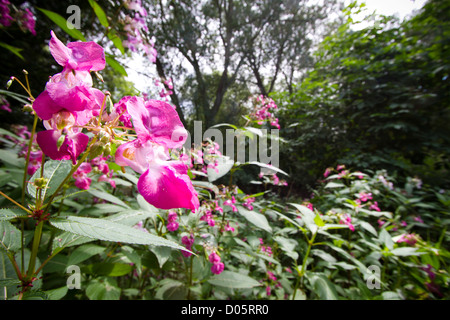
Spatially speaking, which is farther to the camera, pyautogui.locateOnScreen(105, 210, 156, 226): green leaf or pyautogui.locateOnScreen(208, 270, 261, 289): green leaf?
pyautogui.locateOnScreen(208, 270, 261, 289): green leaf

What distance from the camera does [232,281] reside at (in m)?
1.09

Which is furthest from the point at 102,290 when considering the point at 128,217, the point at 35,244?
the point at 35,244

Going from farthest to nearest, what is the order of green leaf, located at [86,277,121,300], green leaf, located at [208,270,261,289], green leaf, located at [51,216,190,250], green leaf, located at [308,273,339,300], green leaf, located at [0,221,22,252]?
green leaf, located at [308,273,339,300] < green leaf, located at [208,270,261,289] < green leaf, located at [86,277,121,300] < green leaf, located at [0,221,22,252] < green leaf, located at [51,216,190,250]

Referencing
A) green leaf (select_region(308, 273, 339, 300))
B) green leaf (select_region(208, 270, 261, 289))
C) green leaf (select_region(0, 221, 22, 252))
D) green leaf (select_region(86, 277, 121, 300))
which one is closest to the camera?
green leaf (select_region(0, 221, 22, 252))

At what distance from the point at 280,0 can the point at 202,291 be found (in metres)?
9.39

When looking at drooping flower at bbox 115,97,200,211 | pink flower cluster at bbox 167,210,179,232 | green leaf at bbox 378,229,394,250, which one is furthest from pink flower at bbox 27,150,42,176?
green leaf at bbox 378,229,394,250

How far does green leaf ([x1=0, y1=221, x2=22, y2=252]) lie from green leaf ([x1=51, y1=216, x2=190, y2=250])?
191 mm

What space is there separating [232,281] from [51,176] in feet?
3.34

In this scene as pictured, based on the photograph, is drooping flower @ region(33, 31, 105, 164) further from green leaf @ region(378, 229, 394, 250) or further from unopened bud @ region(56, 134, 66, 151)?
green leaf @ region(378, 229, 394, 250)

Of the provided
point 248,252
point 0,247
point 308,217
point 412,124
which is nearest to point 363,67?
point 412,124

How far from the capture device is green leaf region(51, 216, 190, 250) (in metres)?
0.32

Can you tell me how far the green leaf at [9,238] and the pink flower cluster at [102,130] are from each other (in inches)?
12.3

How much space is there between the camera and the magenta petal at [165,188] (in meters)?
0.34

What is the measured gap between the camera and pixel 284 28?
844cm
